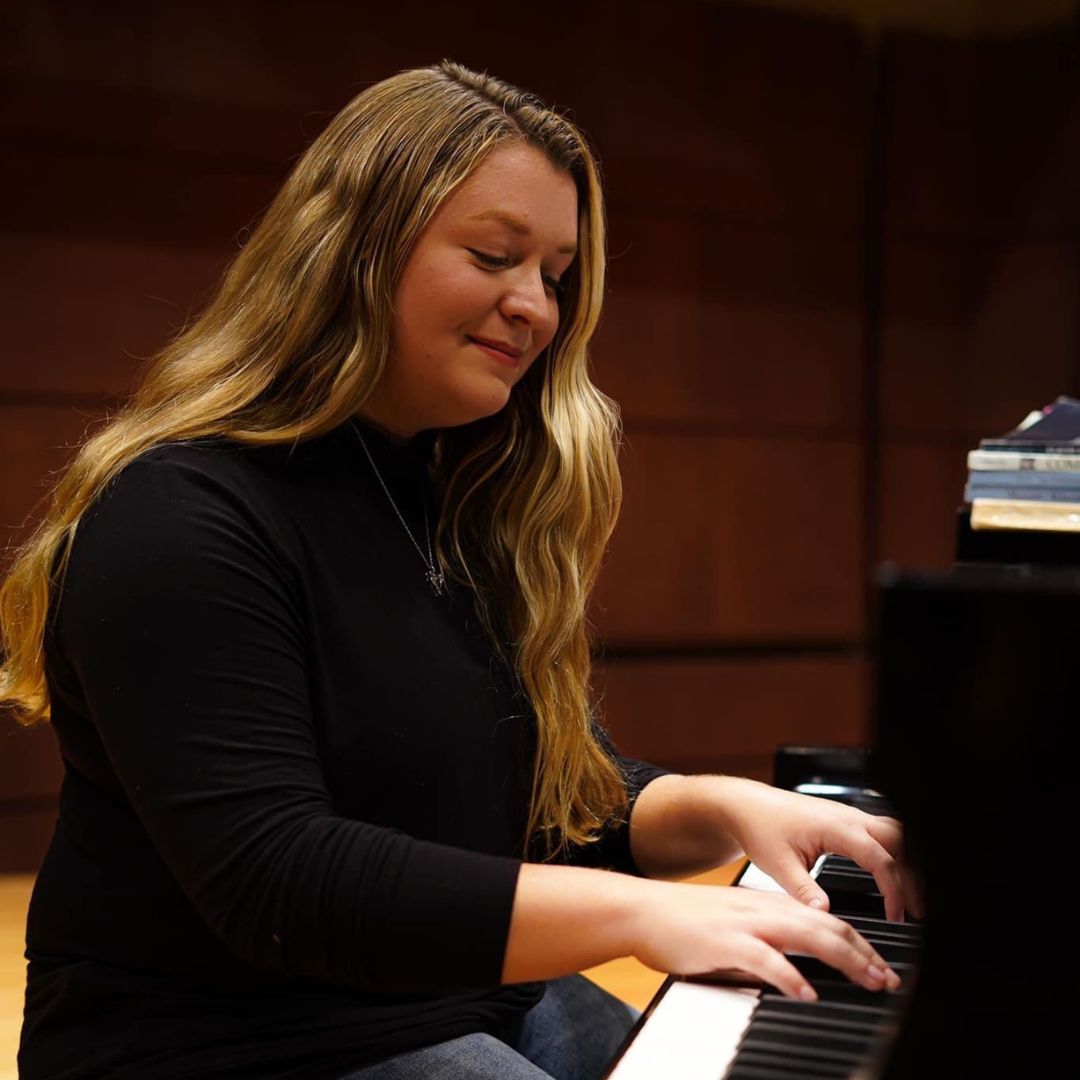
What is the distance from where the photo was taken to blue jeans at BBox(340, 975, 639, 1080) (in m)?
0.98

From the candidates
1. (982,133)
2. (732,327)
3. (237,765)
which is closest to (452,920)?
(237,765)

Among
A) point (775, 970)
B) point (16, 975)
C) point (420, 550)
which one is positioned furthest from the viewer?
point (16, 975)

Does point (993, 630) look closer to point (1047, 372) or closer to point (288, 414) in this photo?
point (288, 414)

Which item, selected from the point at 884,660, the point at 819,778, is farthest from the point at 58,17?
the point at 884,660

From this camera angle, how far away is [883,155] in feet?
13.2

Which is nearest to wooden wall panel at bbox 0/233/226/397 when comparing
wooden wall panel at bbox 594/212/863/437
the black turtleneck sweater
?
wooden wall panel at bbox 594/212/863/437

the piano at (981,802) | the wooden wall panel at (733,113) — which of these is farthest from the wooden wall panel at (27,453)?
the piano at (981,802)

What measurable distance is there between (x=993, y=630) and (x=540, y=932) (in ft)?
1.26

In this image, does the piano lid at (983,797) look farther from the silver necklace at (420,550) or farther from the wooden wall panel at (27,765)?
the wooden wall panel at (27,765)

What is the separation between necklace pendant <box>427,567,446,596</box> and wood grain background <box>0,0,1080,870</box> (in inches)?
87.4

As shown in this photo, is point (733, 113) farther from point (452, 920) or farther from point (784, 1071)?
point (784, 1071)

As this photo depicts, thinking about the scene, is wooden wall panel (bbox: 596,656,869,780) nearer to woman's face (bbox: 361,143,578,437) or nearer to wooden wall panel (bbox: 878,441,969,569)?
wooden wall panel (bbox: 878,441,969,569)

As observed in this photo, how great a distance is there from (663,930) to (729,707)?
3.12 metres

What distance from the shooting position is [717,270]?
3.88 metres
